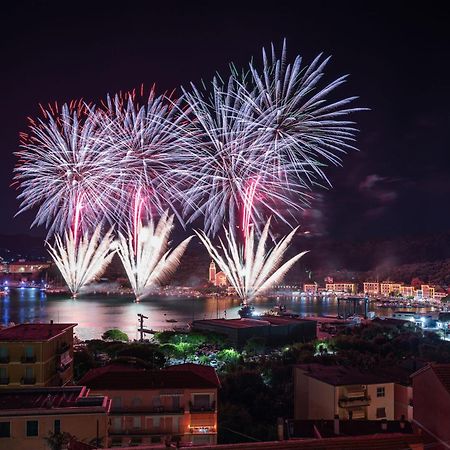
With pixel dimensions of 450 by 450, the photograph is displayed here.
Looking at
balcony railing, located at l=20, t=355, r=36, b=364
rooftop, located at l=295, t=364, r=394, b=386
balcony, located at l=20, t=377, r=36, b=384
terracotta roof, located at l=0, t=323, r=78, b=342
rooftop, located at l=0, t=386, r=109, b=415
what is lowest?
rooftop, located at l=295, t=364, r=394, b=386

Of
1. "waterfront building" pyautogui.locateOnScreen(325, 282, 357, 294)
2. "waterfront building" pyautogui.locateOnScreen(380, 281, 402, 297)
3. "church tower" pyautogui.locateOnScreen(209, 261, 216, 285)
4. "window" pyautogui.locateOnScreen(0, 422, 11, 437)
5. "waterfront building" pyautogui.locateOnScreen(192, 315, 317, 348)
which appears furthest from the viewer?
"church tower" pyautogui.locateOnScreen(209, 261, 216, 285)

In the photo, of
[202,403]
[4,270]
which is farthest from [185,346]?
[4,270]

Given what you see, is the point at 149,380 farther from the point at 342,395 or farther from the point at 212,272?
the point at 212,272

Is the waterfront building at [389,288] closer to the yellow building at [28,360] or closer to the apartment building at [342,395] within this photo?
the apartment building at [342,395]

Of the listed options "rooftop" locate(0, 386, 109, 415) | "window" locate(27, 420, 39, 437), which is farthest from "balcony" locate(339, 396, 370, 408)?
"window" locate(27, 420, 39, 437)

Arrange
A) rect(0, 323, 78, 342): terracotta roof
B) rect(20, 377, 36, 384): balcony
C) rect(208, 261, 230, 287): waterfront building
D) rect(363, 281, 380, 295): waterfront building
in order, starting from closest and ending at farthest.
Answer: rect(20, 377, 36, 384): balcony < rect(0, 323, 78, 342): terracotta roof < rect(363, 281, 380, 295): waterfront building < rect(208, 261, 230, 287): waterfront building

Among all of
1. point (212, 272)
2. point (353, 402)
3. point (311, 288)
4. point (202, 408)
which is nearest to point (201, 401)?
point (202, 408)

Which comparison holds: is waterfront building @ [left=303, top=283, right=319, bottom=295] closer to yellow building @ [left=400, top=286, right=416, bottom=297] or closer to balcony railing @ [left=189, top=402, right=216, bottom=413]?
yellow building @ [left=400, top=286, right=416, bottom=297]
